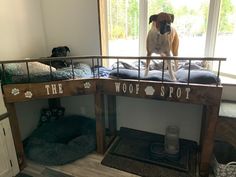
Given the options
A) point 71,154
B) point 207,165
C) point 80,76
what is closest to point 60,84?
point 80,76

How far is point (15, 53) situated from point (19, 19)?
1.35ft

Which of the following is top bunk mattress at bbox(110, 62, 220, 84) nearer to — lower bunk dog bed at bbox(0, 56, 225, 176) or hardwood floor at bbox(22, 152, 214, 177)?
lower bunk dog bed at bbox(0, 56, 225, 176)

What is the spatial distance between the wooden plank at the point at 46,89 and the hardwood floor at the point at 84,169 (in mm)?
787

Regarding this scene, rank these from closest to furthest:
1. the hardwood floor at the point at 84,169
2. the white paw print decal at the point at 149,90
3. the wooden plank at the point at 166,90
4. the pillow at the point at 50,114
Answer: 1. the wooden plank at the point at 166,90
2. the white paw print decal at the point at 149,90
3. the hardwood floor at the point at 84,169
4. the pillow at the point at 50,114

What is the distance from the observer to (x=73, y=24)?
8.37 feet

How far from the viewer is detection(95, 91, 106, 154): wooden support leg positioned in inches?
80.6

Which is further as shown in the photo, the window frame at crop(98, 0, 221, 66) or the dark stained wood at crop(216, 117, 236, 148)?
the window frame at crop(98, 0, 221, 66)

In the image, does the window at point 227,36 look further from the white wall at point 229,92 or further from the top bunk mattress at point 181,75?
the top bunk mattress at point 181,75

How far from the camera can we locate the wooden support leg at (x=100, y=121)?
6.72 ft

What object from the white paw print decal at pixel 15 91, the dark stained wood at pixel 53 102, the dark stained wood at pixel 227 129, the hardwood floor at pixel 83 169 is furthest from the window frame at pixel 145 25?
the hardwood floor at pixel 83 169

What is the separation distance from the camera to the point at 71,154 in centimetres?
216

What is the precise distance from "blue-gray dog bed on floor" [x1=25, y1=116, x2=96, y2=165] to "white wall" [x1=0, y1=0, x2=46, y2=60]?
1016mm

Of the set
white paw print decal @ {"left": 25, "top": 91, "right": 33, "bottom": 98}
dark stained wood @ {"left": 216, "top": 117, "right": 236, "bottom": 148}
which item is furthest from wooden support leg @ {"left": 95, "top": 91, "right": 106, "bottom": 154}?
dark stained wood @ {"left": 216, "top": 117, "right": 236, "bottom": 148}

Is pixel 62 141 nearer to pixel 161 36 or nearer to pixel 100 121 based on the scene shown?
pixel 100 121
